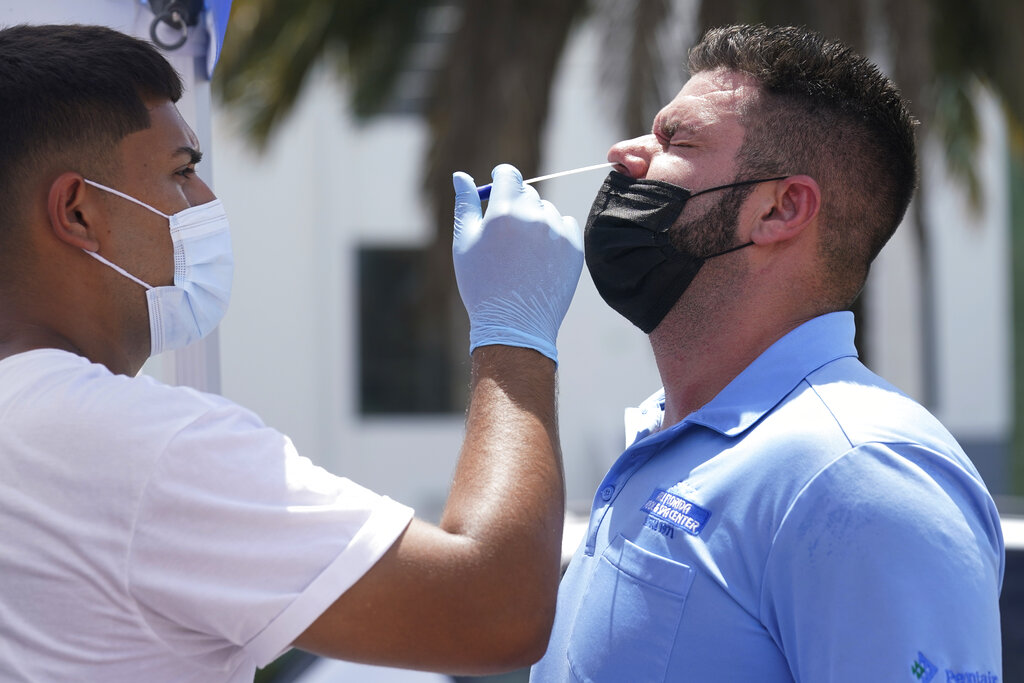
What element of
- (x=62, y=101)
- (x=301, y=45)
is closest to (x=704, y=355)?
(x=62, y=101)

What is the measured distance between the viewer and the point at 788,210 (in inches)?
A: 74.3

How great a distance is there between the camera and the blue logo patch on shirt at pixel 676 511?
160 cm

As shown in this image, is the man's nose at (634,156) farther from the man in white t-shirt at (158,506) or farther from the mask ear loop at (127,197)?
the mask ear loop at (127,197)

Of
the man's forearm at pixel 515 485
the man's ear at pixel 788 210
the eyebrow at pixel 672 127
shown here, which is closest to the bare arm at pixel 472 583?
the man's forearm at pixel 515 485

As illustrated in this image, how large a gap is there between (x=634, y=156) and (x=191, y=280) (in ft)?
2.94

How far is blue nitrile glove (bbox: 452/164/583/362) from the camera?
1.74 m

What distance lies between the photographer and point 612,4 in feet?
19.7

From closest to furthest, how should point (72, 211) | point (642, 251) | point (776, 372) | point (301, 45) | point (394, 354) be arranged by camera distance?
point (72, 211), point (776, 372), point (642, 251), point (301, 45), point (394, 354)

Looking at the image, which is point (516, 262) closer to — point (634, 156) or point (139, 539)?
point (634, 156)

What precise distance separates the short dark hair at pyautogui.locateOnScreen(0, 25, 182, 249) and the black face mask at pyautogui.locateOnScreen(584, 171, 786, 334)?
0.88 metres

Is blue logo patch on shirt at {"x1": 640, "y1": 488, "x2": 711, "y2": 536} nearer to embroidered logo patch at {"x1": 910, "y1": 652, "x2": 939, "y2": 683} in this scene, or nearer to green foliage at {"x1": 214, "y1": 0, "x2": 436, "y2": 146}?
embroidered logo patch at {"x1": 910, "y1": 652, "x2": 939, "y2": 683}

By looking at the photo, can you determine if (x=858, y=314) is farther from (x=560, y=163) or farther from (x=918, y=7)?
(x=560, y=163)

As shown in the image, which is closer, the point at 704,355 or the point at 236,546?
the point at 236,546

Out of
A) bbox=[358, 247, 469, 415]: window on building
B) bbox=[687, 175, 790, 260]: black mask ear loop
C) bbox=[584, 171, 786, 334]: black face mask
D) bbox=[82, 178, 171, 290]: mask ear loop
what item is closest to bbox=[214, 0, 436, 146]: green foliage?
bbox=[358, 247, 469, 415]: window on building
